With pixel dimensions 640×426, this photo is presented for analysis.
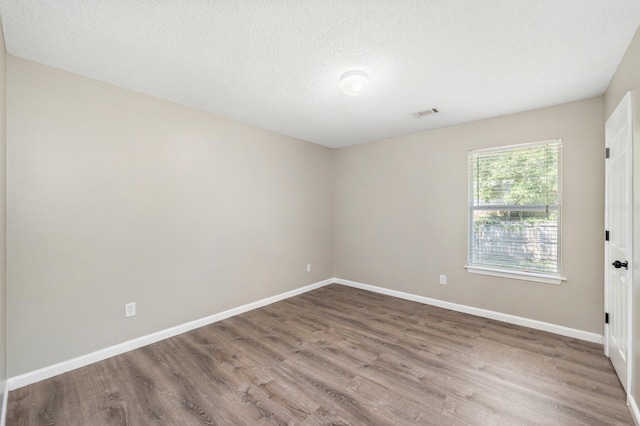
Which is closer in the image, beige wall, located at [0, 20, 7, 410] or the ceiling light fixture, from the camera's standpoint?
beige wall, located at [0, 20, 7, 410]

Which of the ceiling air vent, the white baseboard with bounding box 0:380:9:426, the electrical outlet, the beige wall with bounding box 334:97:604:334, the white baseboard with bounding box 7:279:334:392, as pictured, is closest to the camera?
the white baseboard with bounding box 0:380:9:426

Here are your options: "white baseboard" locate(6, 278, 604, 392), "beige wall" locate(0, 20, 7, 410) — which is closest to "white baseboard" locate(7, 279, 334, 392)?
"white baseboard" locate(6, 278, 604, 392)

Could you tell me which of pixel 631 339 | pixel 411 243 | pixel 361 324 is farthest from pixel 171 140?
pixel 631 339

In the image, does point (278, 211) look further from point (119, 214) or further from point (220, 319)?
point (119, 214)

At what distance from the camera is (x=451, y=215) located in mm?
3713

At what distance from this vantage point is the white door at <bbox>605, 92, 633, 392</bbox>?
1.91m

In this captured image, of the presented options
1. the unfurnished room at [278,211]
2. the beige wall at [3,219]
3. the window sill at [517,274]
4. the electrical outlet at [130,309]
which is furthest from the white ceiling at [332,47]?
→ the electrical outlet at [130,309]

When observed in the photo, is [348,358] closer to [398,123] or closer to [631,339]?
[631,339]

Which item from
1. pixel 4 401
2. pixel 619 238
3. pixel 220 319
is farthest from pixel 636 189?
pixel 4 401

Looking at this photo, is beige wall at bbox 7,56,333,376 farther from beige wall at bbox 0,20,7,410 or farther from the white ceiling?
the white ceiling

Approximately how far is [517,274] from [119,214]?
4.28 metres

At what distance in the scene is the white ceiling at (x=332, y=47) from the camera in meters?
1.59

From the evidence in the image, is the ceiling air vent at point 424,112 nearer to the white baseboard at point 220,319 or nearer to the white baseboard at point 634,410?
the white baseboard at point 220,319

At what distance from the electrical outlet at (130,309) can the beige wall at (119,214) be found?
4 cm
